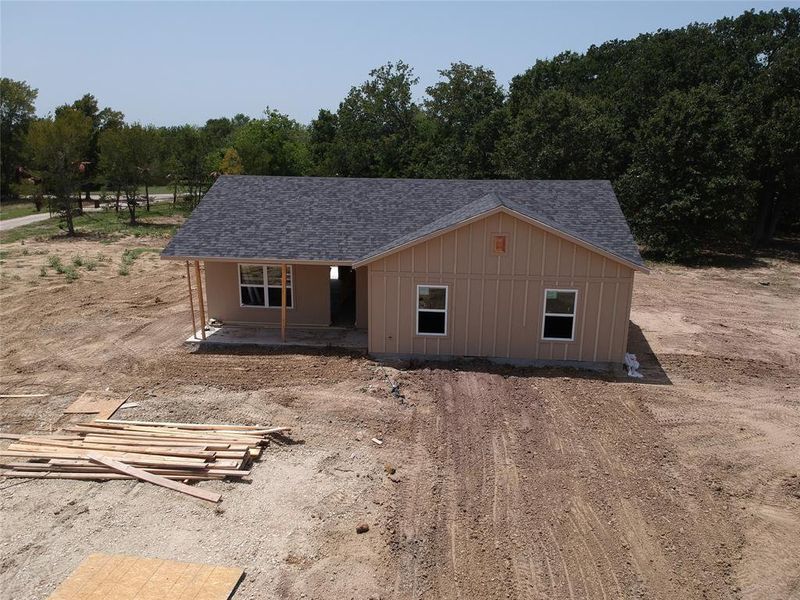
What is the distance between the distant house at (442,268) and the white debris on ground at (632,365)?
24.7 inches

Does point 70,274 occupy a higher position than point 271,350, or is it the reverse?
point 70,274

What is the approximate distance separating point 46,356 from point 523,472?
12.8 m

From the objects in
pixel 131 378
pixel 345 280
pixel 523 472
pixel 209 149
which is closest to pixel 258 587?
pixel 523 472

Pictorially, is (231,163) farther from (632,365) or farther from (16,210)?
(632,365)

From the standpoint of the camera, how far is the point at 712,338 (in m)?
18.5

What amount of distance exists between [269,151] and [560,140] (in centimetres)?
2411

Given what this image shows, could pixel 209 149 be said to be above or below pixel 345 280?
above

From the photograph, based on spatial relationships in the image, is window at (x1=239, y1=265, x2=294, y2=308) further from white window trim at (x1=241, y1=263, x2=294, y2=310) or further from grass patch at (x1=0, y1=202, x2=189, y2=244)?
grass patch at (x1=0, y1=202, x2=189, y2=244)

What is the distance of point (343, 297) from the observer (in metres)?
20.5

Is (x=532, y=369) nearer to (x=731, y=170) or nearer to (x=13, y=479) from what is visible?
(x=13, y=479)

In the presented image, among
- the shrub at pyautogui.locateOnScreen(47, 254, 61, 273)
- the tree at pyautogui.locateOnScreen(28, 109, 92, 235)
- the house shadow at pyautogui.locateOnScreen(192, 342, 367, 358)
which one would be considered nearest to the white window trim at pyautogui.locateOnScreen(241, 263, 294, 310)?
the house shadow at pyautogui.locateOnScreen(192, 342, 367, 358)

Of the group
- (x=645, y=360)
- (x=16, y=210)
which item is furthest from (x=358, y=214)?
(x=16, y=210)

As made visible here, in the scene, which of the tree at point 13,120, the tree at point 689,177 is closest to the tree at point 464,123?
the tree at point 689,177

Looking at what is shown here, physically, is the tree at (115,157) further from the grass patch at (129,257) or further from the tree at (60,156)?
the grass patch at (129,257)
